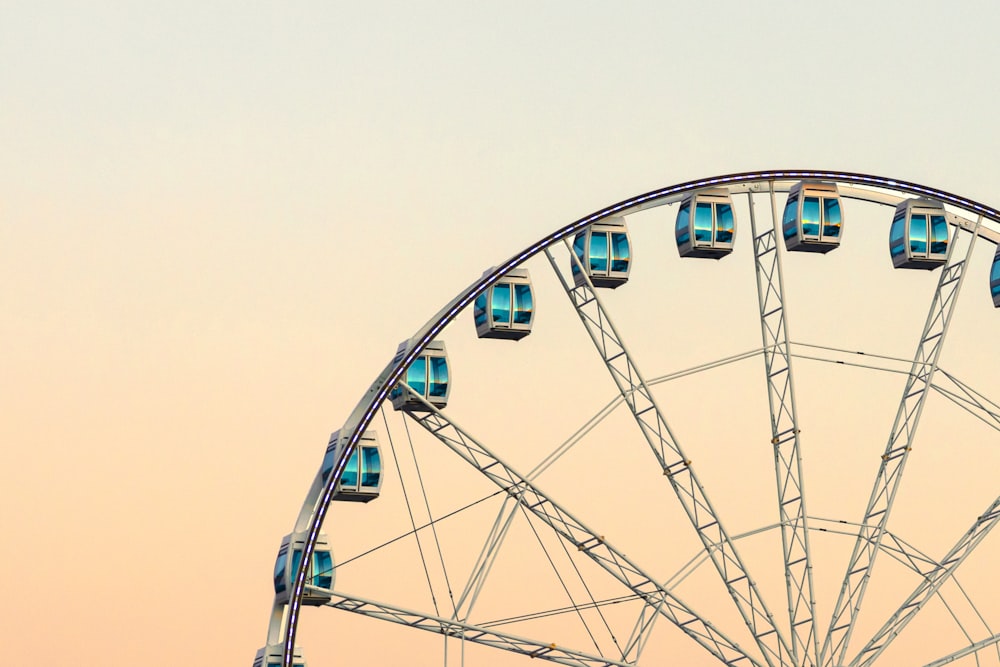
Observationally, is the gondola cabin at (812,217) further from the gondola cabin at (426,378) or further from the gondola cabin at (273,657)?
the gondola cabin at (273,657)

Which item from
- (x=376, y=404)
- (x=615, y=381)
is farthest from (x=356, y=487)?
(x=615, y=381)

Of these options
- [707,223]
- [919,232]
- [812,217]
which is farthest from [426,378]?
[919,232]

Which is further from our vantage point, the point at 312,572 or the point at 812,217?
the point at 812,217

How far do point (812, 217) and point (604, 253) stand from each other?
4.63 meters

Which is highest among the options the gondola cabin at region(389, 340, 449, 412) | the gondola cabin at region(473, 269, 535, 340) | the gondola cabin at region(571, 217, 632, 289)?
the gondola cabin at region(571, 217, 632, 289)

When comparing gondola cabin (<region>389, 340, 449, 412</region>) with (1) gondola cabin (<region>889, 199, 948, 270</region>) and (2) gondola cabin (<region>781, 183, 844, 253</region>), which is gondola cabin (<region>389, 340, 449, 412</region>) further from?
(1) gondola cabin (<region>889, 199, 948, 270</region>)

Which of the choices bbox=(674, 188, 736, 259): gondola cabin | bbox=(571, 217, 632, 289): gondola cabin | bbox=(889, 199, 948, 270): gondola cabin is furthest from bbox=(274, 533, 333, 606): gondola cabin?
bbox=(889, 199, 948, 270): gondola cabin

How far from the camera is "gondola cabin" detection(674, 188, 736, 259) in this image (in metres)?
55.1

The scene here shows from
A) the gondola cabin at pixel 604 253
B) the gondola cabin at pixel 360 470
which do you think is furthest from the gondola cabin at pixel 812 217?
the gondola cabin at pixel 360 470

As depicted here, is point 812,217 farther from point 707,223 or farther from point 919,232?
point 919,232

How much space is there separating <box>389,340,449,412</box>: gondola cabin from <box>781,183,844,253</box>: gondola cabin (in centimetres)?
823

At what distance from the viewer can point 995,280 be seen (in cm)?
5959

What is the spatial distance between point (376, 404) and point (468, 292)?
286cm

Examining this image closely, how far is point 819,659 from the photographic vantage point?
177ft
